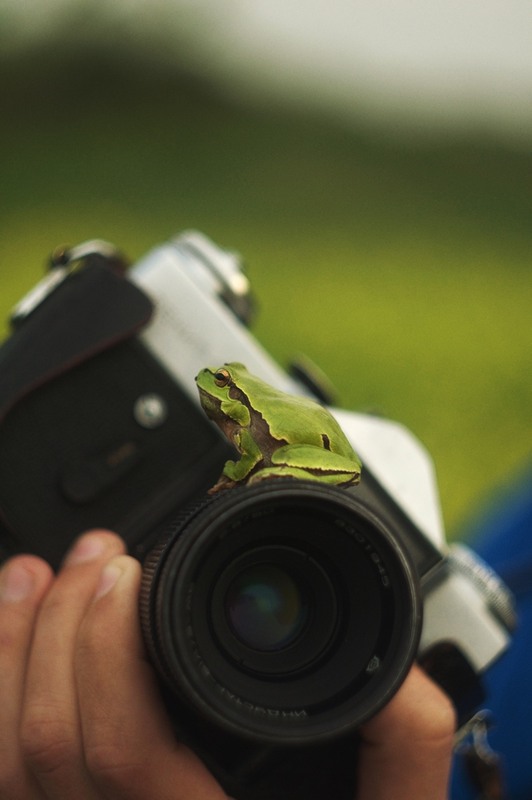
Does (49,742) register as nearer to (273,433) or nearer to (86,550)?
(86,550)

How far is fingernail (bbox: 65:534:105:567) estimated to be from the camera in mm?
923

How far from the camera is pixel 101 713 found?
2.54 ft

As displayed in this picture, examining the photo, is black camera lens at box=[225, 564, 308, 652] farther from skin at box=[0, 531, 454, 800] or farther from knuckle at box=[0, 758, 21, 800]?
knuckle at box=[0, 758, 21, 800]

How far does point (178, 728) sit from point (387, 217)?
4.95m

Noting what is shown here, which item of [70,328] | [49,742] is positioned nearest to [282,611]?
[49,742]

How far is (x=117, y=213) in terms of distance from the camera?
4809mm

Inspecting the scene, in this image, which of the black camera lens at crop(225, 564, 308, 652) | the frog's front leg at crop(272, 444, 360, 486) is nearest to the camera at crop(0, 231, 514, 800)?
the black camera lens at crop(225, 564, 308, 652)

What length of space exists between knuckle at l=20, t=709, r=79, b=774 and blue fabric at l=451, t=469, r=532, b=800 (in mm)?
778

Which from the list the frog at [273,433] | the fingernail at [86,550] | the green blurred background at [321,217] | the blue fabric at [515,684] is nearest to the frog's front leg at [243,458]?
the frog at [273,433]

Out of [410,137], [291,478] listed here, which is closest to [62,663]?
[291,478]

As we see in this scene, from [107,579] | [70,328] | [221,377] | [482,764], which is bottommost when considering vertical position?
[482,764]

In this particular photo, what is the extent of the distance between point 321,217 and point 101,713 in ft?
15.4

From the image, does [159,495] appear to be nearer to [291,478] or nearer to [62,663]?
[62,663]

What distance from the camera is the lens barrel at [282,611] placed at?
0.63 meters
